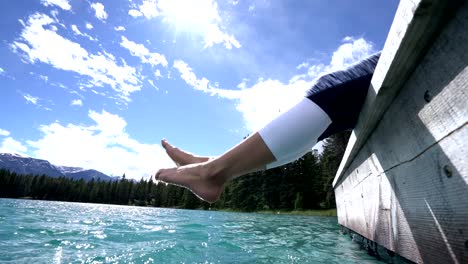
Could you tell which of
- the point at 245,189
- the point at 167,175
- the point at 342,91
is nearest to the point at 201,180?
the point at 167,175

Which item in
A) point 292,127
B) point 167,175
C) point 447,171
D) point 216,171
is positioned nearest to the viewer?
point 447,171

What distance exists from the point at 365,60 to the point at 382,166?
663 mm

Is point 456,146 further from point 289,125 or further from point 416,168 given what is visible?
point 289,125

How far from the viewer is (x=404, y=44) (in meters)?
0.93

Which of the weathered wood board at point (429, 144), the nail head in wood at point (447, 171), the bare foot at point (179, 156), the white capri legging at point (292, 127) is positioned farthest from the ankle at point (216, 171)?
the nail head in wood at point (447, 171)

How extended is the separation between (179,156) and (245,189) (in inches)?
1926

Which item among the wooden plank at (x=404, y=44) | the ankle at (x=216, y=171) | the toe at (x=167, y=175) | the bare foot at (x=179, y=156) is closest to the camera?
the wooden plank at (x=404, y=44)

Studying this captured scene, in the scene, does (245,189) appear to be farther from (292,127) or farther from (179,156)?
(292,127)

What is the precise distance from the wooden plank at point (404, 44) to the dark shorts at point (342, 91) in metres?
0.07

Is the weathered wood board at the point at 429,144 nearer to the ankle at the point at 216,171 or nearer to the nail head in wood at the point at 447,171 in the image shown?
the nail head in wood at the point at 447,171

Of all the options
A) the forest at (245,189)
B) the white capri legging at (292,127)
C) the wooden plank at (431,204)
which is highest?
the forest at (245,189)

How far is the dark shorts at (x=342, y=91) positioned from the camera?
131 centimetres

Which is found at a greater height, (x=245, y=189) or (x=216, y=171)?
(x=245, y=189)

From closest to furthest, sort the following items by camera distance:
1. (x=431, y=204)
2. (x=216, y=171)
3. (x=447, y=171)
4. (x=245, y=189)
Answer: (x=447, y=171) → (x=431, y=204) → (x=216, y=171) → (x=245, y=189)
